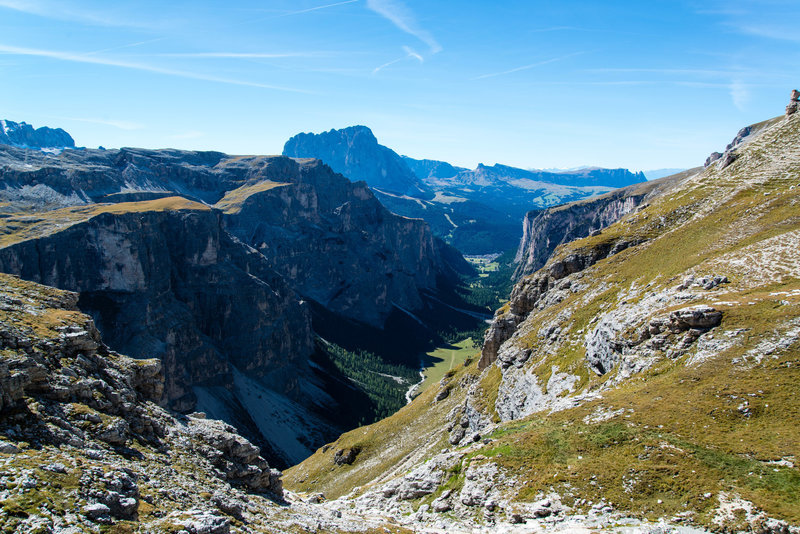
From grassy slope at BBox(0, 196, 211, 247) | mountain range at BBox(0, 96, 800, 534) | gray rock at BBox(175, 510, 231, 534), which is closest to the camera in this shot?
gray rock at BBox(175, 510, 231, 534)

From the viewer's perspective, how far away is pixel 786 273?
172ft

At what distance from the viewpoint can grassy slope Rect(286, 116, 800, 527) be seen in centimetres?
3156

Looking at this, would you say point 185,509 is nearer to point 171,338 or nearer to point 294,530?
point 294,530

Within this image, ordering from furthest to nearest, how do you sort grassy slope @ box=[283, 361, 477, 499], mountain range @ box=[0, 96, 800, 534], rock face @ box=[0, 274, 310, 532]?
1. grassy slope @ box=[283, 361, 477, 499]
2. mountain range @ box=[0, 96, 800, 534]
3. rock face @ box=[0, 274, 310, 532]

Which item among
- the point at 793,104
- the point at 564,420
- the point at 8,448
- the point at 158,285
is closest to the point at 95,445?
the point at 8,448

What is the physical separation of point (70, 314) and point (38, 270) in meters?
129

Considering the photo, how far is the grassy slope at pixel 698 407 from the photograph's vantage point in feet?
104

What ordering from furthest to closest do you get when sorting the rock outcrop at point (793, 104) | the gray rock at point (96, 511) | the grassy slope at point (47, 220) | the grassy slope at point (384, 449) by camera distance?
the grassy slope at point (47, 220), the rock outcrop at point (793, 104), the grassy slope at point (384, 449), the gray rock at point (96, 511)

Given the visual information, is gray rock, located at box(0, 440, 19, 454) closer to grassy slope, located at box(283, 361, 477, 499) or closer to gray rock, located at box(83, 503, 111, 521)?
gray rock, located at box(83, 503, 111, 521)

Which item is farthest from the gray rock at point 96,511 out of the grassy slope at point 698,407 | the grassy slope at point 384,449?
the grassy slope at point 384,449

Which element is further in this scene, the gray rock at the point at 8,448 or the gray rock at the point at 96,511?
the gray rock at the point at 8,448

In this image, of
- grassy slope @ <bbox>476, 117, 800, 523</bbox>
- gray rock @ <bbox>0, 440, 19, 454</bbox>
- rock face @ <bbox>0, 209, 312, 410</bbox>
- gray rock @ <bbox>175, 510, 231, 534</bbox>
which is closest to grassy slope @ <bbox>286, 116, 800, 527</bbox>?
grassy slope @ <bbox>476, 117, 800, 523</bbox>

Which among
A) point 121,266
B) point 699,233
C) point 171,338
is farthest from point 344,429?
point 699,233

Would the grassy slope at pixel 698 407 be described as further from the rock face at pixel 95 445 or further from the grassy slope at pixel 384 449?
the rock face at pixel 95 445
